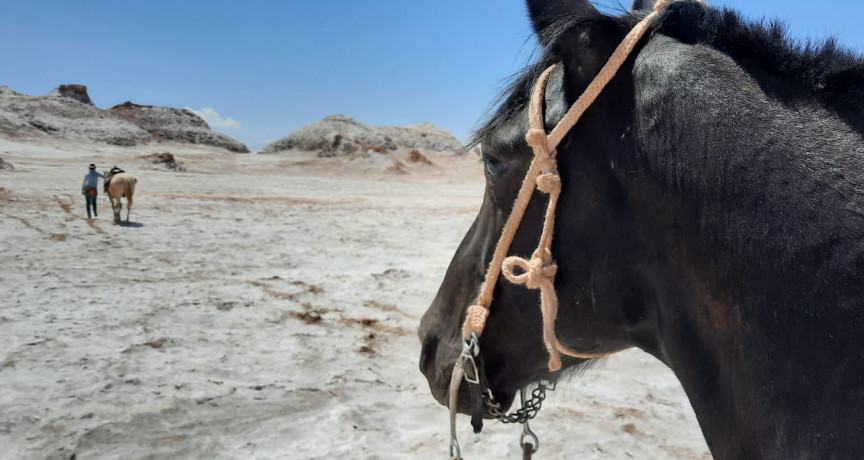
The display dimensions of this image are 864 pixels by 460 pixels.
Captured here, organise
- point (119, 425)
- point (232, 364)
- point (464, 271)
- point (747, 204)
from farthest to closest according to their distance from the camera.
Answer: point (232, 364), point (119, 425), point (464, 271), point (747, 204)

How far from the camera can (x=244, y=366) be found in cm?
454

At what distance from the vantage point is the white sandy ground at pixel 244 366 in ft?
11.4

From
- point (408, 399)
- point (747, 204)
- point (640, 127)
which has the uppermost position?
point (640, 127)

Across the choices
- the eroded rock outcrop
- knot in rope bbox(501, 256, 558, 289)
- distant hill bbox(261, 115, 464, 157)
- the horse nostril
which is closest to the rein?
knot in rope bbox(501, 256, 558, 289)

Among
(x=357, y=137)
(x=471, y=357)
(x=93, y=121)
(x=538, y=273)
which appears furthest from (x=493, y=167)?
(x=93, y=121)

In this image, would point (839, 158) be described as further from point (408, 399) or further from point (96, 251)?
point (96, 251)

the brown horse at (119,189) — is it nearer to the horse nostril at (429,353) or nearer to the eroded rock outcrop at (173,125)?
the horse nostril at (429,353)

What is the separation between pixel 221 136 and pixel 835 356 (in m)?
63.6

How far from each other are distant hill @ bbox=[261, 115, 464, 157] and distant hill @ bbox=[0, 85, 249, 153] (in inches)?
377

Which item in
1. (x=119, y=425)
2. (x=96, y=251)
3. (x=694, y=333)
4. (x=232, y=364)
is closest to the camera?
(x=694, y=333)

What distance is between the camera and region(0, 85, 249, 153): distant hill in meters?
43.5

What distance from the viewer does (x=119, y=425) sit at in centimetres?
344

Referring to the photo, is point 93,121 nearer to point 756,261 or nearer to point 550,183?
point 550,183

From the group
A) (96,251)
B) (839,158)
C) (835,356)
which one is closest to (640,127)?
(839,158)
